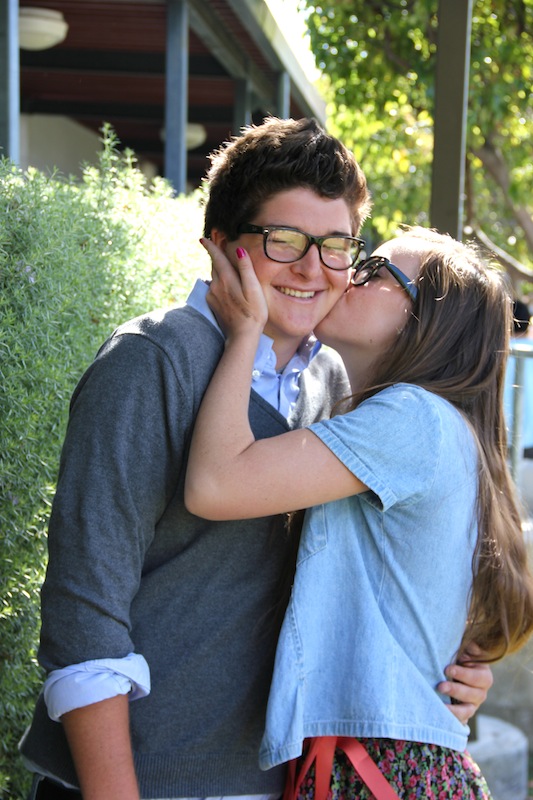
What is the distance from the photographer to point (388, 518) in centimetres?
191

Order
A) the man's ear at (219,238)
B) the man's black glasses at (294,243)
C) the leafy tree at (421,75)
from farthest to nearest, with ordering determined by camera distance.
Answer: the leafy tree at (421,75), the man's ear at (219,238), the man's black glasses at (294,243)

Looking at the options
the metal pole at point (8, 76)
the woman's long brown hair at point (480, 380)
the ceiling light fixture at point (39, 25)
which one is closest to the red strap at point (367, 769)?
the woman's long brown hair at point (480, 380)

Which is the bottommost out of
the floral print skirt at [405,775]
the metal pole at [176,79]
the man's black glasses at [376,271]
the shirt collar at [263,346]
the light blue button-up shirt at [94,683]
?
the floral print skirt at [405,775]

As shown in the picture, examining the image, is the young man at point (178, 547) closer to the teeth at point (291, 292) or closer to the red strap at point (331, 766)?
the teeth at point (291, 292)

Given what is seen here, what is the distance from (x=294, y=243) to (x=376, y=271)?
0.21m

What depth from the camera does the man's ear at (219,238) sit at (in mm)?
2184

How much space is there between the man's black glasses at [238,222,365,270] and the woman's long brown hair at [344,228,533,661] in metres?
0.18

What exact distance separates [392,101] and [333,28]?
42.5 inches

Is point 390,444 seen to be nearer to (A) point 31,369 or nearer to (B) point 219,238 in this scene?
(B) point 219,238

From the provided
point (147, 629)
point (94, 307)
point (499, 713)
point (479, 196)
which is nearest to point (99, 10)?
point (94, 307)

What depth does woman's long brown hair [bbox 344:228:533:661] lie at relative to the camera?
78.7 inches

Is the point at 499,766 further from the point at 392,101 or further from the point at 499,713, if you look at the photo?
the point at 392,101

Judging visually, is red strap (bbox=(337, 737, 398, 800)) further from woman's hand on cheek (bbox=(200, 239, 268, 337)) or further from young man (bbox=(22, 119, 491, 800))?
woman's hand on cheek (bbox=(200, 239, 268, 337))

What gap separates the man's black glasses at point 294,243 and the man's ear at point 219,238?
0.07 metres
